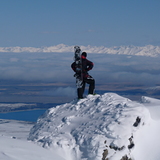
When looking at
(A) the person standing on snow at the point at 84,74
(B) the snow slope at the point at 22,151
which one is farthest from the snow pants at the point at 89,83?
(B) the snow slope at the point at 22,151

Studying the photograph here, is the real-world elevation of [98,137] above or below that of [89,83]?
below

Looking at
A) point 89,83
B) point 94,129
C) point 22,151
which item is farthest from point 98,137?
point 89,83

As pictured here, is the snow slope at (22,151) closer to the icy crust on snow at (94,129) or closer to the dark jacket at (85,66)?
the icy crust on snow at (94,129)

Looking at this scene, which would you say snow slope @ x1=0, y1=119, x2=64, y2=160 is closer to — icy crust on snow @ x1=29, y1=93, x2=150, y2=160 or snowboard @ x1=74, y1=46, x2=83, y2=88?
icy crust on snow @ x1=29, y1=93, x2=150, y2=160

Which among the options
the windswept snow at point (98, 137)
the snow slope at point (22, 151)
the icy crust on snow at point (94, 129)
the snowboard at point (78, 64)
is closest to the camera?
the snow slope at point (22, 151)

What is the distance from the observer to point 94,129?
11062mm

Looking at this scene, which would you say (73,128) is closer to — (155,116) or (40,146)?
(40,146)

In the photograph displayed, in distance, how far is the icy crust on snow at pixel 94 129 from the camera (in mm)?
10383

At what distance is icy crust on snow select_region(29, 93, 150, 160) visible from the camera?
10.4m

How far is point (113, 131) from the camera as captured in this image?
10641 mm

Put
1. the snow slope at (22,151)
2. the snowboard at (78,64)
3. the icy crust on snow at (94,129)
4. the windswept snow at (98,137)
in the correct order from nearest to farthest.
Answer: the snow slope at (22,151) < the windswept snow at (98,137) < the icy crust on snow at (94,129) < the snowboard at (78,64)

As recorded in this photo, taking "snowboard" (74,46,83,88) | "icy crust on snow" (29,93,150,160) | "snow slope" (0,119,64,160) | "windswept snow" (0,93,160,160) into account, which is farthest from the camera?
"snowboard" (74,46,83,88)

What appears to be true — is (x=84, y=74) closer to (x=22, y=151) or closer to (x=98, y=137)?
(x=98, y=137)

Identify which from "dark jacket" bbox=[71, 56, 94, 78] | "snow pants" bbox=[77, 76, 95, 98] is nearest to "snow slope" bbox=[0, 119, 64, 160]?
"snow pants" bbox=[77, 76, 95, 98]
